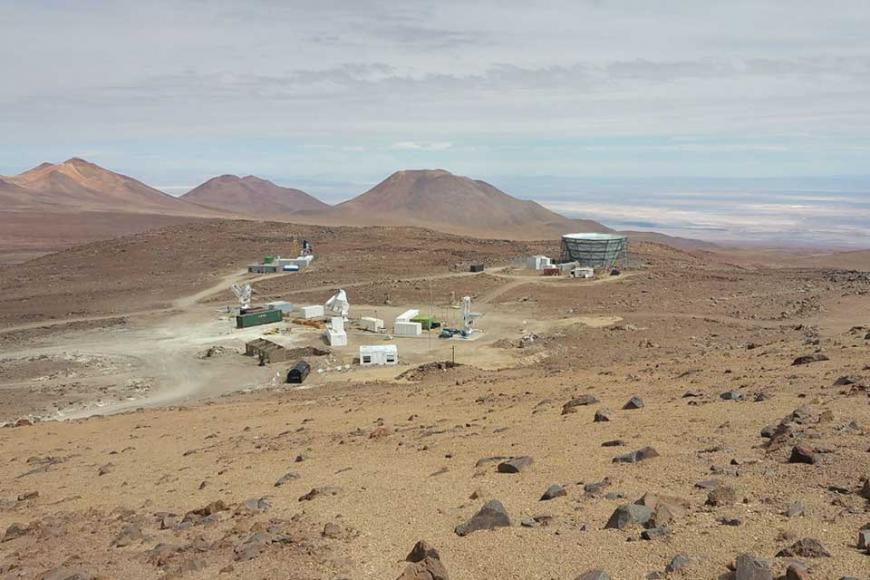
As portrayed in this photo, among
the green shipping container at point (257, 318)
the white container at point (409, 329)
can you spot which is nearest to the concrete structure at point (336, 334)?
the white container at point (409, 329)

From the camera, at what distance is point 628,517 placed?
891 centimetres

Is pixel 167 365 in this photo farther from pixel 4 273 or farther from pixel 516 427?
pixel 4 273

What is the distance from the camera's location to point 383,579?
8477 mm

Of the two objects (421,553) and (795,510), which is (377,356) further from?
(795,510)

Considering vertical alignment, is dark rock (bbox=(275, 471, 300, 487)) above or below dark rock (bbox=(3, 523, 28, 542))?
above

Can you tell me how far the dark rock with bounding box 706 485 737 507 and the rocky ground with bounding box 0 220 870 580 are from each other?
2 cm

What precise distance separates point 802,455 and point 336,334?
103 feet

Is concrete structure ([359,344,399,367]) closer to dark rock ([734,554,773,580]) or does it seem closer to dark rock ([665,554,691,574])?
dark rock ([665,554,691,574])

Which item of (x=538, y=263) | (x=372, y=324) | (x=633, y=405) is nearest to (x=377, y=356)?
(x=372, y=324)

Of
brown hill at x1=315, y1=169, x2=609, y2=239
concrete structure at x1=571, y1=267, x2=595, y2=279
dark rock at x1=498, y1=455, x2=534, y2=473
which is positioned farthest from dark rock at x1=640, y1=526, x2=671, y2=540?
brown hill at x1=315, y1=169, x2=609, y2=239

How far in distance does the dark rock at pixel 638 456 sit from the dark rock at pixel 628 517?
8.56 feet

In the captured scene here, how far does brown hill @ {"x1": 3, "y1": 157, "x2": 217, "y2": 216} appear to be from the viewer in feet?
536

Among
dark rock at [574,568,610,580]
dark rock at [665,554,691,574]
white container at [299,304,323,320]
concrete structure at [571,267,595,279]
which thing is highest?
dark rock at [665,554,691,574]

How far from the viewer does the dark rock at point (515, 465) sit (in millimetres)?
11984
